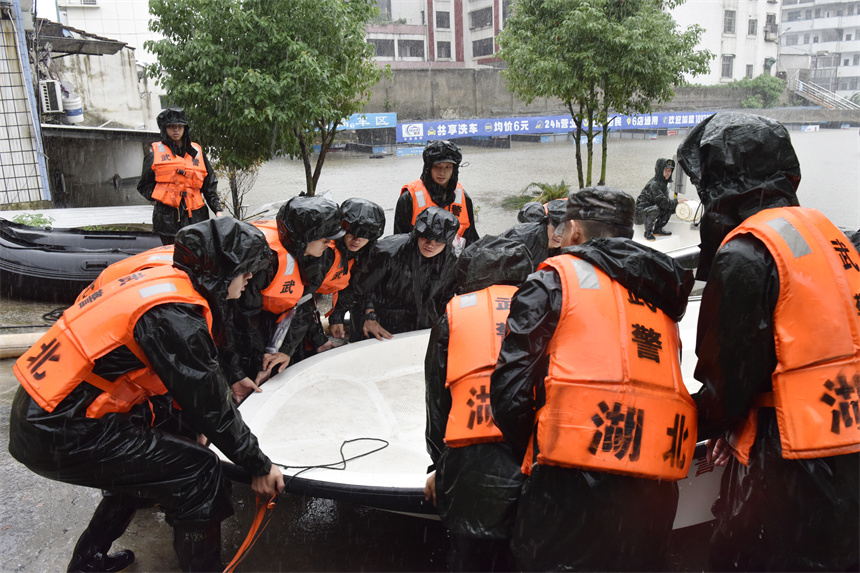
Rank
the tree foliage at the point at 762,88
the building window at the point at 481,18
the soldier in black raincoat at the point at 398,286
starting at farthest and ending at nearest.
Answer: the building window at the point at 481,18 < the tree foliage at the point at 762,88 < the soldier in black raincoat at the point at 398,286

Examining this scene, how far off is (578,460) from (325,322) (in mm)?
4116

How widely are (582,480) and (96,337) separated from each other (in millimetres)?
1571

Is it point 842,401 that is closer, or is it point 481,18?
point 842,401

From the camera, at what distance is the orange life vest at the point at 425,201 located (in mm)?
4641

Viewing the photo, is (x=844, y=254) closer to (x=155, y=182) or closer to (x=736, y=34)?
(x=155, y=182)

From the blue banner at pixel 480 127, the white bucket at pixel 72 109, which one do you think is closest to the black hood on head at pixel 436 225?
the white bucket at pixel 72 109

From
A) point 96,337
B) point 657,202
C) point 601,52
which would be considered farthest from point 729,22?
point 96,337

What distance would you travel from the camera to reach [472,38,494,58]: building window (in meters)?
32.2

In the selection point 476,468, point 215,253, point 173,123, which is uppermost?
point 173,123

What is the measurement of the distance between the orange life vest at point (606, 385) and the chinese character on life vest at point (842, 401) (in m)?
0.37

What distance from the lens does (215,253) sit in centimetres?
234

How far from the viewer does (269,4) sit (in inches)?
249

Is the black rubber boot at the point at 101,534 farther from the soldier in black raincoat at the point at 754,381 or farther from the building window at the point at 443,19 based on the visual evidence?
the building window at the point at 443,19

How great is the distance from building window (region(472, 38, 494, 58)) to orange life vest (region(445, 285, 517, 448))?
32219 mm
